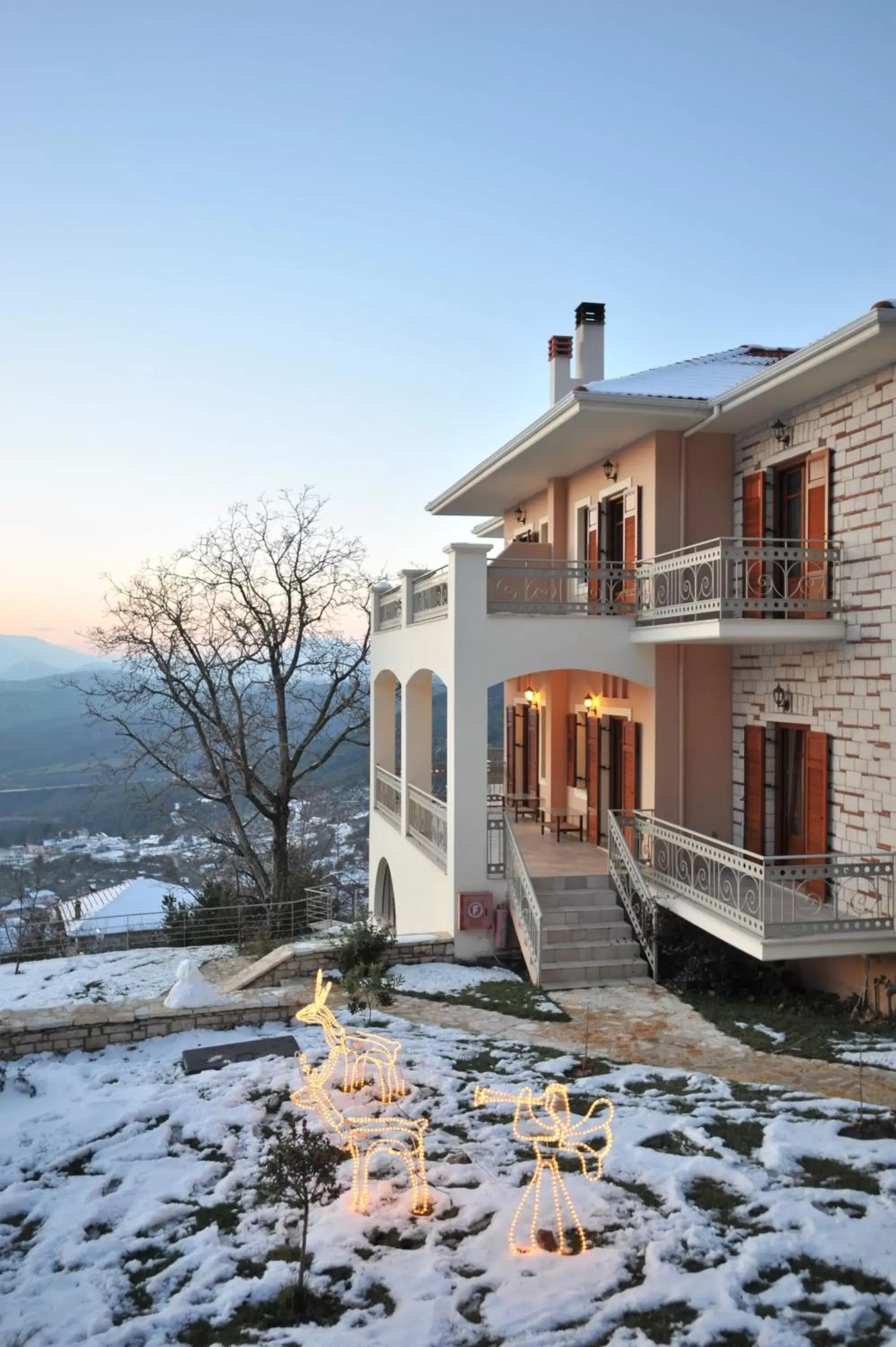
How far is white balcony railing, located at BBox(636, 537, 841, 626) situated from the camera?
10.6m

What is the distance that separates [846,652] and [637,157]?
11.7m

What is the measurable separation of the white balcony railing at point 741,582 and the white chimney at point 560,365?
6.82 metres

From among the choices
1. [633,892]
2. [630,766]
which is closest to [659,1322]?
[633,892]

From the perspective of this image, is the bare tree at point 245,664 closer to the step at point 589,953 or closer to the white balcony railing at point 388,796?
the white balcony railing at point 388,796

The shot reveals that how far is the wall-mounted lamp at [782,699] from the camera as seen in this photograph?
11922mm

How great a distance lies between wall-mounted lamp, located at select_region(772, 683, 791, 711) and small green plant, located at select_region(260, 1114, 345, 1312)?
8594mm

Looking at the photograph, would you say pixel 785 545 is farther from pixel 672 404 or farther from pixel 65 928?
pixel 65 928

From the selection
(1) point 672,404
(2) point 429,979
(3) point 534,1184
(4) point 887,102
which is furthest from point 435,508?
(3) point 534,1184

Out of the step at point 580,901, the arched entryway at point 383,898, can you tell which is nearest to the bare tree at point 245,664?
the arched entryway at point 383,898

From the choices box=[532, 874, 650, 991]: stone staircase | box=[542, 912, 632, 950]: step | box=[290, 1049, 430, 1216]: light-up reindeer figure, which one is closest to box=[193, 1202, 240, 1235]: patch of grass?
box=[290, 1049, 430, 1216]: light-up reindeer figure

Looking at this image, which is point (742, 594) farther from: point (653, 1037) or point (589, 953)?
point (653, 1037)

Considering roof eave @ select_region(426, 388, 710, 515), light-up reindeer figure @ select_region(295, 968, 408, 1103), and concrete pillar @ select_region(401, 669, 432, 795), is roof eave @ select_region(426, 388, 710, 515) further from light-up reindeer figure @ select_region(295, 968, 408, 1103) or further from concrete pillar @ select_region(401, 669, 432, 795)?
light-up reindeer figure @ select_region(295, 968, 408, 1103)

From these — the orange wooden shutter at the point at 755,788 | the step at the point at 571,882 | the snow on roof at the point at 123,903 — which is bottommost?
the snow on roof at the point at 123,903

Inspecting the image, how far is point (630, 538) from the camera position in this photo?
14.4 meters
